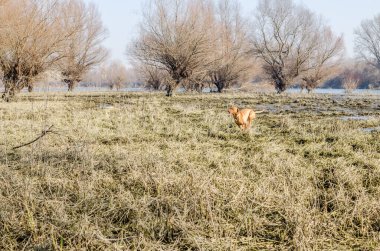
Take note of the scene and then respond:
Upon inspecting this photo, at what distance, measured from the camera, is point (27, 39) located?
1457 centimetres

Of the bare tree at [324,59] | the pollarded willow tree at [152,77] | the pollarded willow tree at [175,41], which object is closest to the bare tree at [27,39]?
the pollarded willow tree at [175,41]

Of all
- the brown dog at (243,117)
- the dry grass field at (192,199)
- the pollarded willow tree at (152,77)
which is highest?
the pollarded willow tree at (152,77)

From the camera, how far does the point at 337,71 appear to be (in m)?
35.3

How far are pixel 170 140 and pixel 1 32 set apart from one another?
1068 cm

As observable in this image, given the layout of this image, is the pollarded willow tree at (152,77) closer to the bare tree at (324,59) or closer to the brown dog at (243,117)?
the bare tree at (324,59)

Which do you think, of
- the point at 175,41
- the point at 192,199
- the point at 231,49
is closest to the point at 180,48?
the point at 175,41

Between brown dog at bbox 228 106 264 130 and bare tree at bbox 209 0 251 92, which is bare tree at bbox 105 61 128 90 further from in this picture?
brown dog at bbox 228 106 264 130

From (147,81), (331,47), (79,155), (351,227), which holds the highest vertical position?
(331,47)

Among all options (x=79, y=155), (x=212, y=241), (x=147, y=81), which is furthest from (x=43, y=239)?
(x=147, y=81)

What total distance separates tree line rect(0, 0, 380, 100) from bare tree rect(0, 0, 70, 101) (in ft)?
0.13

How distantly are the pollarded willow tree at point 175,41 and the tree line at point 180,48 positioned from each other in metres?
0.07

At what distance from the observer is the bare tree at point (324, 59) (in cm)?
3353

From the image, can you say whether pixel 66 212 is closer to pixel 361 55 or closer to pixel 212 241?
pixel 212 241

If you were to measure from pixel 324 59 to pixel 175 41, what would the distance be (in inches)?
713
